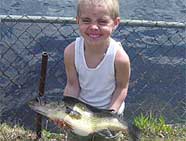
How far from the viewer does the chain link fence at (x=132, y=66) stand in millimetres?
5047

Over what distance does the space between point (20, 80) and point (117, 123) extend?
2138 mm

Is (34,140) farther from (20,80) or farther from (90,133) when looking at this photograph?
(90,133)

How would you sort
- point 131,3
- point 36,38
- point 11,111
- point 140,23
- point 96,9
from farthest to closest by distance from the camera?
point 131,3 < point 36,38 < point 11,111 < point 140,23 < point 96,9

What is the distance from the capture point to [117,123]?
10.6 ft

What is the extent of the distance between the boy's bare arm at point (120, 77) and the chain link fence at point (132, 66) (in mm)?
1606

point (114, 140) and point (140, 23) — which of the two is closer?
point (114, 140)

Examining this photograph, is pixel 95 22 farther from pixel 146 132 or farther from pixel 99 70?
pixel 146 132

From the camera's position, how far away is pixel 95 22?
312 cm

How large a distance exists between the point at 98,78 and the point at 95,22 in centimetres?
43

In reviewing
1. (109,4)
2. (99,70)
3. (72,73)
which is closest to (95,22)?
(109,4)

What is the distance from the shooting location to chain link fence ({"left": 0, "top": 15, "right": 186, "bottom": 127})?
5.05 meters

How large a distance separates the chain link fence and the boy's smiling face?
1.76 meters

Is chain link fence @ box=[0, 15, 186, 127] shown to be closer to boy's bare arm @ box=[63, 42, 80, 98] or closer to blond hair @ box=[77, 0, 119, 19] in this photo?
boy's bare arm @ box=[63, 42, 80, 98]

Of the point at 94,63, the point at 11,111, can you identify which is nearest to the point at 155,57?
the point at 11,111
